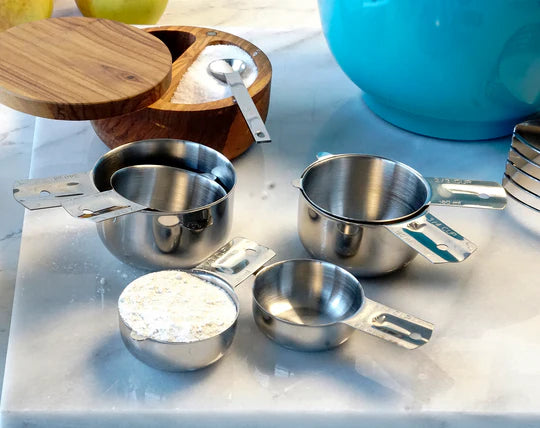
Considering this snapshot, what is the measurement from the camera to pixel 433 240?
624 millimetres

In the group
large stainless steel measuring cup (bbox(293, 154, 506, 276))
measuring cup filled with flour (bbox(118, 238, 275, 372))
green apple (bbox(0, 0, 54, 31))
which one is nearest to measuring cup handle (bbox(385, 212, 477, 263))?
large stainless steel measuring cup (bbox(293, 154, 506, 276))

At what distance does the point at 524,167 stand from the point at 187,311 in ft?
1.39

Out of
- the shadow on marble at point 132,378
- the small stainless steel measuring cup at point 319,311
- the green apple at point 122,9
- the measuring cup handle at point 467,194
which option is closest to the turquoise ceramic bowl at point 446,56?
the measuring cup handle at point 467,194

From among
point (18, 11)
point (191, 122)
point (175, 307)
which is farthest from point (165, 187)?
point (18, 11)

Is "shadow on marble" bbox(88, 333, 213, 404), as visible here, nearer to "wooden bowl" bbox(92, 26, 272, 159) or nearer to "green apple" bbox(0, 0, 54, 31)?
"wooden bowl" bbox(92, 26, 272, 159)

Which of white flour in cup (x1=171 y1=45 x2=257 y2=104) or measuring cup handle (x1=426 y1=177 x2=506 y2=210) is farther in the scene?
white flour in cup (x1=171 y1=45 x2=257 y2=104)

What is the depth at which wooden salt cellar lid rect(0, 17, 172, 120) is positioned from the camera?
0.71 metres

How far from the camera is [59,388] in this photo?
0.57 meters

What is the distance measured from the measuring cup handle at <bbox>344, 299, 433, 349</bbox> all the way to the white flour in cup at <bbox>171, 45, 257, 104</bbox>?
0.98 feet

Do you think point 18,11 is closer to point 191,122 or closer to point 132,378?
point 191,122

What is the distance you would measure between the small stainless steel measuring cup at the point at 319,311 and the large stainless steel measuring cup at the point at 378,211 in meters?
0.03

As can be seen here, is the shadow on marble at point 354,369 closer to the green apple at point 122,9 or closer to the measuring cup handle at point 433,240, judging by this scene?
the measuring cup handle at point 433,240

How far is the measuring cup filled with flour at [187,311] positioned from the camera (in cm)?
55

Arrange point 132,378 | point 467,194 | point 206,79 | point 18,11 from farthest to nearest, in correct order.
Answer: point 18,11, point 206,79, point 467,194, point 132,378
